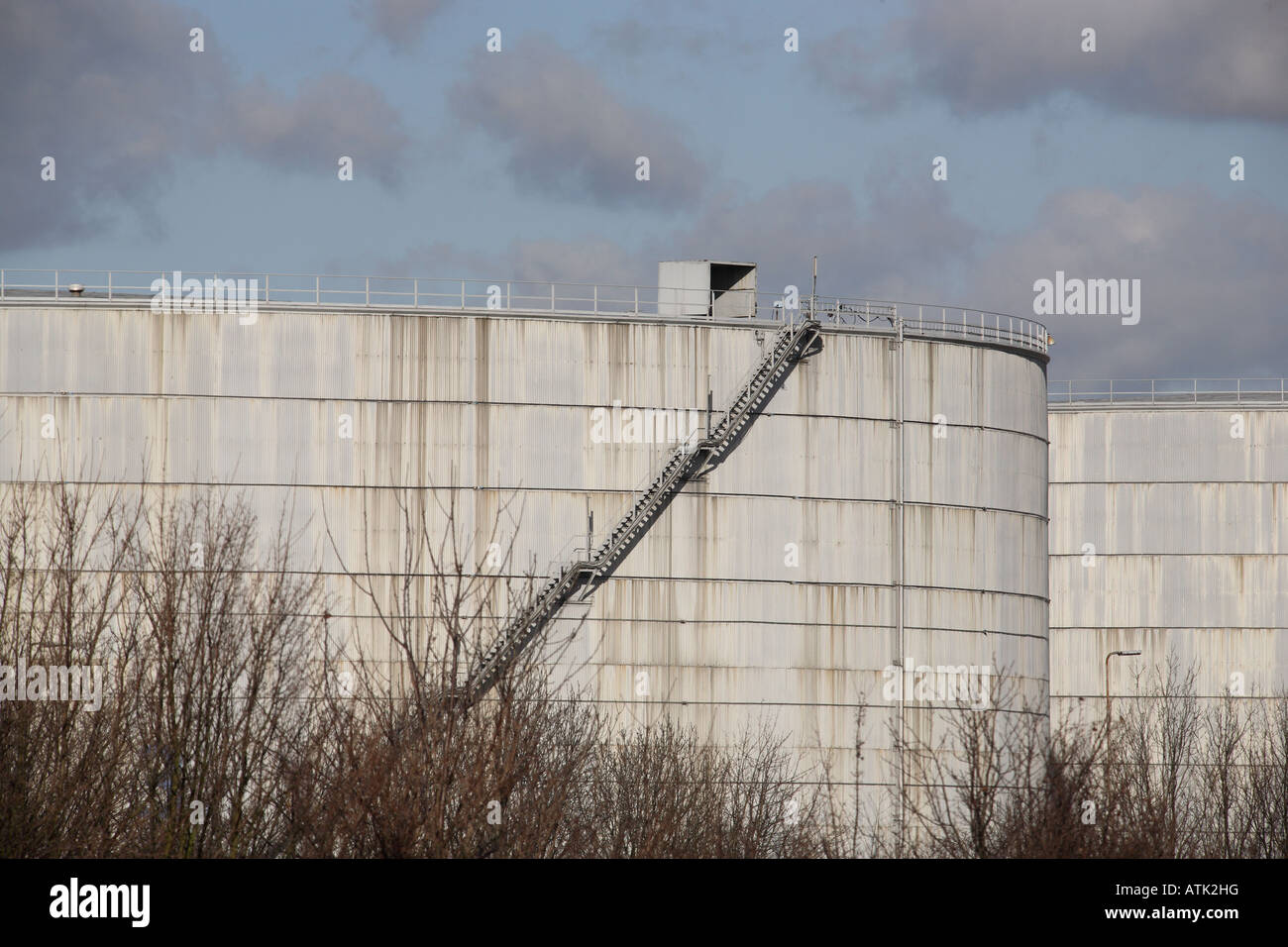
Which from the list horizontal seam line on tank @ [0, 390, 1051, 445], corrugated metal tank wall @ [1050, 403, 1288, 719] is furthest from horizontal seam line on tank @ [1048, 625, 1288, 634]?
horizontal seam line on tank @ [0, 390, 1051, 445]

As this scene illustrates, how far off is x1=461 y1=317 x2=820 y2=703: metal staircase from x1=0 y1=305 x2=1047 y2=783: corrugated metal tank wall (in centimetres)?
36

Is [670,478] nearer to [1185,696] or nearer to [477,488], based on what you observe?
[477,488]

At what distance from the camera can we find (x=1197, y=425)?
5103 centimetres

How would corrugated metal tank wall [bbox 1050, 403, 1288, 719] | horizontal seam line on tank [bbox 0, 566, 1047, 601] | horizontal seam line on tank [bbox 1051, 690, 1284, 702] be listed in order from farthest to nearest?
corrugated metal tank wall [bbox 1050, 403, 1288, 719], horizontal seam line on tank [bbox 1051, 690, 1284, 702], horizontal seam line on tank [bbox 0, 566, 1047, 601]

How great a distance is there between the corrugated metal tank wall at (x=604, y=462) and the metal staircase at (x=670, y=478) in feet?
1.19

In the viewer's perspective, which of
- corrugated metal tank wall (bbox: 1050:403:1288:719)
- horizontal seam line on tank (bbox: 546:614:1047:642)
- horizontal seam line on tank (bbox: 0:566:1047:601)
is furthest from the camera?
corrugated metal tank wall (bbox: 1050:403:1288:719)

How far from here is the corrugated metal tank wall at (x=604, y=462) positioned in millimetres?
37031

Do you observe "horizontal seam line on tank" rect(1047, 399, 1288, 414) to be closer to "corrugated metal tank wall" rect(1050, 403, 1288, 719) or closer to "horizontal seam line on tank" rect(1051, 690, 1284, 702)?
"corrugated metal tank wall" rect(1050, 403, 1288, 719)

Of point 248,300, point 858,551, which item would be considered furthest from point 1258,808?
point 248,300

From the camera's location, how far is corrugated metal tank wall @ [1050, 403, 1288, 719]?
5047cm

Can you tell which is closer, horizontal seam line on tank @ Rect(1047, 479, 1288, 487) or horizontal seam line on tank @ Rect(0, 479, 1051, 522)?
horizontal seam line on tank @ Rect(0, 479, 1051, 522)

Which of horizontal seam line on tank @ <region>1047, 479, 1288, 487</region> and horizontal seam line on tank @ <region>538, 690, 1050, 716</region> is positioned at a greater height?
horizontal seam line on tank @ <region>1047, 479, 1288, 487</region>

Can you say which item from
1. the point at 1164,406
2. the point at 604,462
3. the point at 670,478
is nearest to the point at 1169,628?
the point at 1164,406
